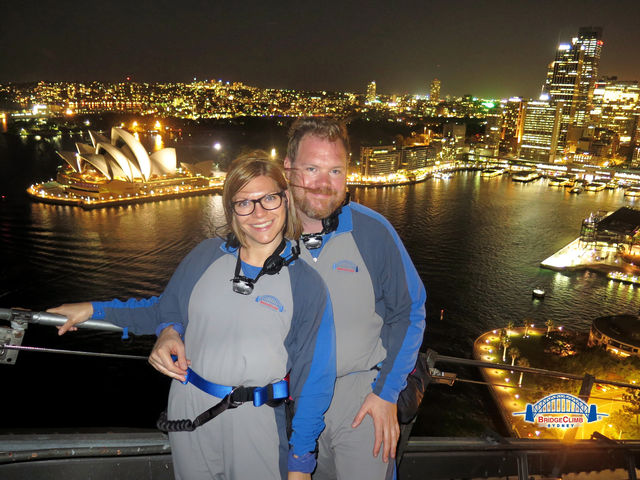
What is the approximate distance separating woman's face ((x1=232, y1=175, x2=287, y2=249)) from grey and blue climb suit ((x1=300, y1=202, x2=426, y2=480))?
6.6 inches

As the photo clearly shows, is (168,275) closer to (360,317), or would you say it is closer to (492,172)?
(360,317)

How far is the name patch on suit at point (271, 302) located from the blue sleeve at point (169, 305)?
163 mm

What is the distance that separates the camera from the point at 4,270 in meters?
14.6

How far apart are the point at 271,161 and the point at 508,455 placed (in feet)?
4.36

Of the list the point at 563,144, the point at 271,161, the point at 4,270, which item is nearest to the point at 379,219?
the point at 271,161

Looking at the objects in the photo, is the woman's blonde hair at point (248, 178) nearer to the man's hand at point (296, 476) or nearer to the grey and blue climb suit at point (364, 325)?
the grey and blue climb suit at point (364, 325)

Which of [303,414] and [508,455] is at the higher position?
[303,414]

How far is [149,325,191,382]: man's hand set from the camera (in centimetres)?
90

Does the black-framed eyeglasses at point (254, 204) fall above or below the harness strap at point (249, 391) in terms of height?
above

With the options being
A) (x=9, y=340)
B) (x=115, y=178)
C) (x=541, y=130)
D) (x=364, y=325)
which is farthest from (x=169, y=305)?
(x=541, y=130)

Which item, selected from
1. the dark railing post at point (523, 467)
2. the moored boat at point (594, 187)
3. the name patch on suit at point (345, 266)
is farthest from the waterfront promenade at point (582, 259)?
the moored boat at point (594, 187)

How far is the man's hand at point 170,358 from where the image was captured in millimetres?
898

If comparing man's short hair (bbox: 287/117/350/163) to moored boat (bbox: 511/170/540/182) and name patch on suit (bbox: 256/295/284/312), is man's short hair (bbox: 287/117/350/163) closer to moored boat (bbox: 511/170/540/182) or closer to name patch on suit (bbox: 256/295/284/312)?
name patch on suit (bbox: 256/295/284/312)

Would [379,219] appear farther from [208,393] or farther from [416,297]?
[208,393]
